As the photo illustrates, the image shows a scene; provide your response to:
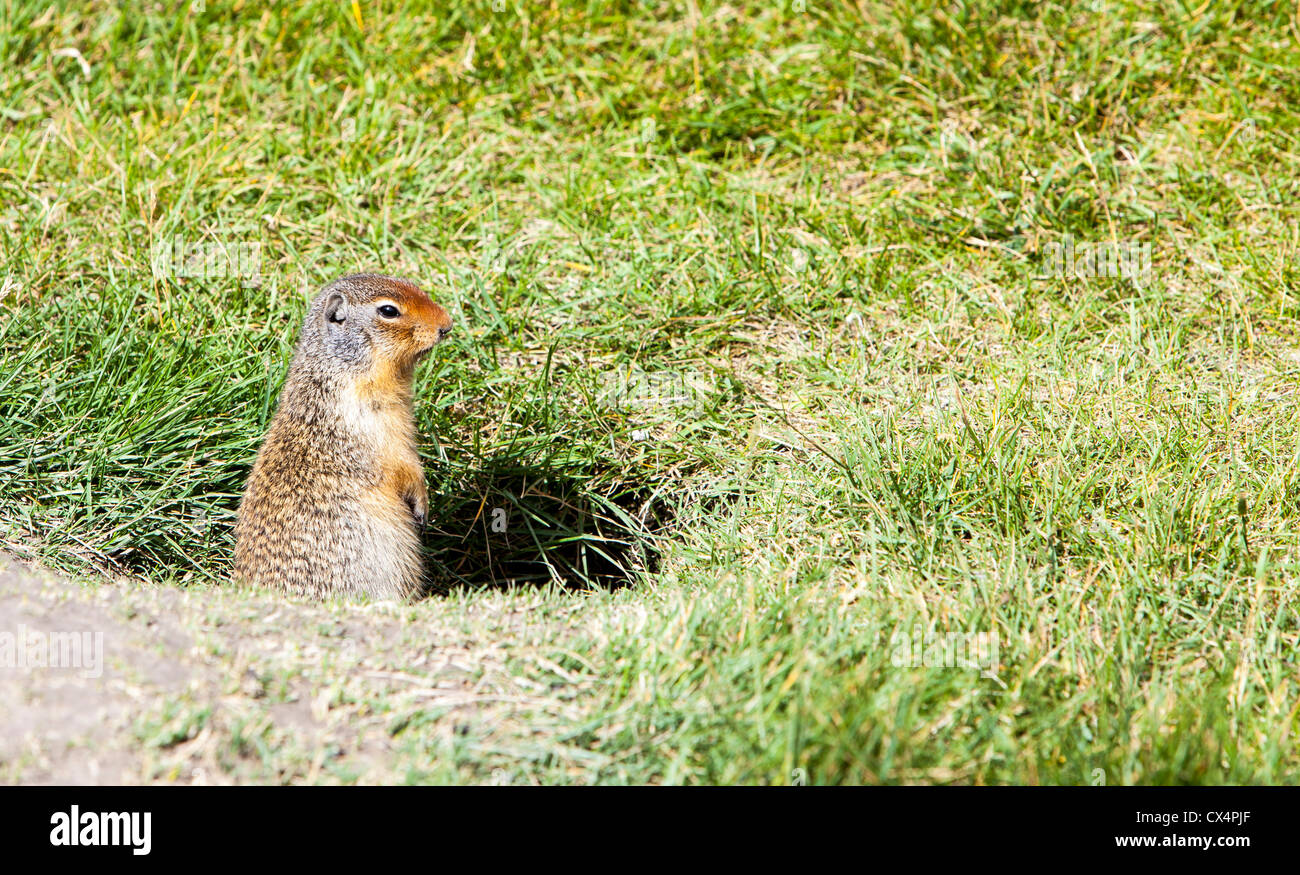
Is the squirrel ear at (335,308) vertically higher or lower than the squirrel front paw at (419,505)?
higher

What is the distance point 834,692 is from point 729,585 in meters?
0.92

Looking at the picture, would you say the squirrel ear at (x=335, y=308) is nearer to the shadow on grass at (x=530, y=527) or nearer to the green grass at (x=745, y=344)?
the green grass at (x=745, y=344)

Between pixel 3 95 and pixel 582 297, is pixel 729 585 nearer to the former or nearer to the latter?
pixel 582 297

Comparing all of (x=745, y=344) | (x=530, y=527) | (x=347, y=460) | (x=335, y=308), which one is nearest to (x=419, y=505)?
(x=347, y=460)

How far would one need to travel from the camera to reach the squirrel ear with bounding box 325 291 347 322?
4473 millimetres

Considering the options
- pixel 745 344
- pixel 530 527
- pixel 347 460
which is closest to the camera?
pixel 347 460

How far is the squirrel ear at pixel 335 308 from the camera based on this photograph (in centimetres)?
447

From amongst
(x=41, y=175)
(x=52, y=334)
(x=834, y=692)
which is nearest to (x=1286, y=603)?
(x=834, y=692)

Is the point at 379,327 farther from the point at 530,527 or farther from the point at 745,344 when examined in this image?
the point at 745,344

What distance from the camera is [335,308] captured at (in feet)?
14.8

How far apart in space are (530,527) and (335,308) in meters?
1.15

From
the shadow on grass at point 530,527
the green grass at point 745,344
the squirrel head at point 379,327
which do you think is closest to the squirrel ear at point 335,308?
the squirrel head at point 379,327

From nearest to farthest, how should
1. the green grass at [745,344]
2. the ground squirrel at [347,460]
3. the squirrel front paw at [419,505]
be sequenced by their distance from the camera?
the green grass at [745,344], the ground squirrel at [347,460], the squirrel front paw at [419,505]

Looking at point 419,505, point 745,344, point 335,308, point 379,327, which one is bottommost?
point 419,505
